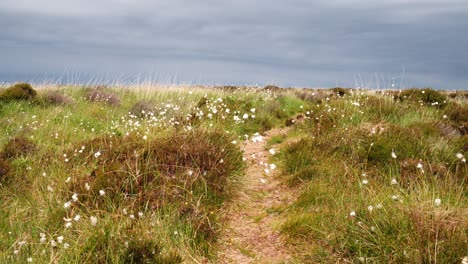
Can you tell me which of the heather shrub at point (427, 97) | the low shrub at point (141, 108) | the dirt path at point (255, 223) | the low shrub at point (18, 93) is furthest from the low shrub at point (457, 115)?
the low shrub at point (18, 93)

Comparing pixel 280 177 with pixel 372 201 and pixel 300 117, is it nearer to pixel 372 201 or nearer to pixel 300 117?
pixel 372 201

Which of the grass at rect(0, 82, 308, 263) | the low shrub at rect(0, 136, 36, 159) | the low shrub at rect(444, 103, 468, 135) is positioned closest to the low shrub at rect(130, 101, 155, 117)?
the grass at rect(0, 82, 308, 263)

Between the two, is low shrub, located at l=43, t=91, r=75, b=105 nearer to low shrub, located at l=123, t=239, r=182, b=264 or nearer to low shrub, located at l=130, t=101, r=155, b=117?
low shrub, located at l=130, t=101, r=155, b=117

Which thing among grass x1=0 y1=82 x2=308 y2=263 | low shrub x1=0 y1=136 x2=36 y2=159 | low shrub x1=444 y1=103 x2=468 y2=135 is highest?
low shrub x1=444 y1=103 x2=468 y2=135

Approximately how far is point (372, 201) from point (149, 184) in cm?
274

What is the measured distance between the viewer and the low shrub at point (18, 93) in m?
12.6

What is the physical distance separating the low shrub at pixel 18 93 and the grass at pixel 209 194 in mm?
3324

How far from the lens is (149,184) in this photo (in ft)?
17.4

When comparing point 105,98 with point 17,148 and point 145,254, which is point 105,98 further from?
point 145,254

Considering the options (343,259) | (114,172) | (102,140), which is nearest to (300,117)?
(102,140)

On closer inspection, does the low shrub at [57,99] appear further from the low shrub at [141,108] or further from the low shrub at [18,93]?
the low shrub at [141,108]

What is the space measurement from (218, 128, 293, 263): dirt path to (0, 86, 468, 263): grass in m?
0.13

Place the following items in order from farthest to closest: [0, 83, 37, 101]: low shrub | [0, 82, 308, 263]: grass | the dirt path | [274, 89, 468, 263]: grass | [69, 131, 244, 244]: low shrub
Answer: [0, 83, 37, 101]: low shrub < [69, 131, 244, 244]: low shrub < the dirt path < [0, 82, 308, 263]: grass < [274, 89, 468, 263]: grass

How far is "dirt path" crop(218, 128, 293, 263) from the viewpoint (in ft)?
14.7
